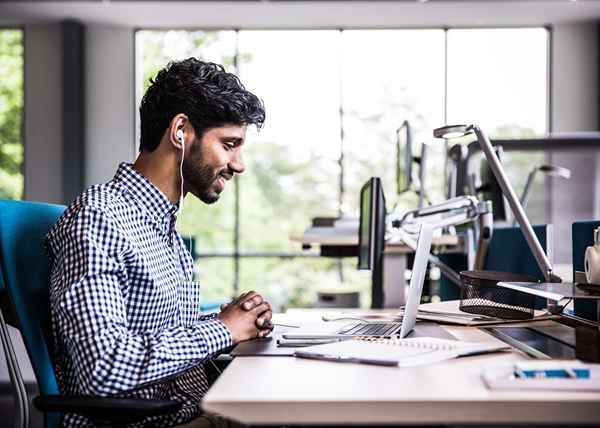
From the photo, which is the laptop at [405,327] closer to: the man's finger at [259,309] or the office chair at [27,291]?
the man's finger at [259,309]

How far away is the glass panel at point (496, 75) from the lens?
23.7 feet

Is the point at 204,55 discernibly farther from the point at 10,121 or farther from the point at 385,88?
the point at 10,121

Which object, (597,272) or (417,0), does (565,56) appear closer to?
(417,0)

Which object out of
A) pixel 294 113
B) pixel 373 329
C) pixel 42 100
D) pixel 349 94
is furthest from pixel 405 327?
pixel 42 100

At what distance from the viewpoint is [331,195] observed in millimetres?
7484

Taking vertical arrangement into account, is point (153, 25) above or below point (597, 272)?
above

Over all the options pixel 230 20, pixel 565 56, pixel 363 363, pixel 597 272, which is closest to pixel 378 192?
pixel 597 272

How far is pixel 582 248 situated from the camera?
66.6 inches

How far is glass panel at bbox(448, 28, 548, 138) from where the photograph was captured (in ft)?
23.7

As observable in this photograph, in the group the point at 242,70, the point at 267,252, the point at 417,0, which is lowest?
the point at 267,252

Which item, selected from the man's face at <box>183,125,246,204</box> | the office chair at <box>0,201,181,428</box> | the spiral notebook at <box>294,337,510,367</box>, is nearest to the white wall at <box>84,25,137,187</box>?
the man's face at <box>183,125,246,204</box>

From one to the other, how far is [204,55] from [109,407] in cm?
663

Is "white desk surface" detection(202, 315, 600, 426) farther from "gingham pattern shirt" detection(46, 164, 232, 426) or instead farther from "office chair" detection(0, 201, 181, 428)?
"office chair" detection(0, 201, 181, 428)

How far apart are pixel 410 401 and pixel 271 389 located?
0.65ft
